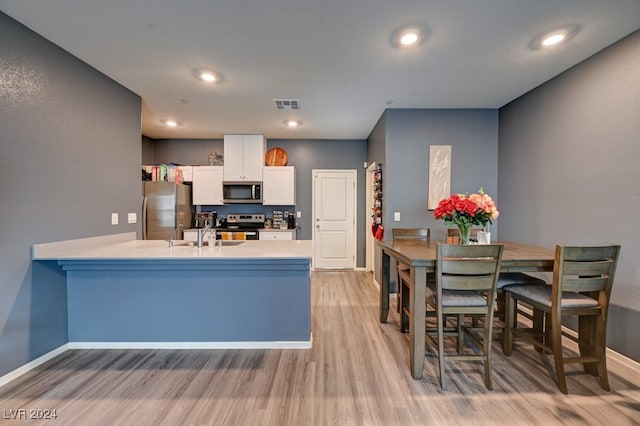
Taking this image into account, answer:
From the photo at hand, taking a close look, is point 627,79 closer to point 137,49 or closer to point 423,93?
point 423,93

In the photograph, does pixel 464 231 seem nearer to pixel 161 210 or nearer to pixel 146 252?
pixel 146 252

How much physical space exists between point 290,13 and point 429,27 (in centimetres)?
102

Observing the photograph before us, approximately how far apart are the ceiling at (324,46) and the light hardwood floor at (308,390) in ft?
8.52

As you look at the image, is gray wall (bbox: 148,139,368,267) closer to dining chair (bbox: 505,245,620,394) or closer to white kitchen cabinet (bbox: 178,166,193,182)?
white kitchen cabinet (bbox: 178,166,193,182)

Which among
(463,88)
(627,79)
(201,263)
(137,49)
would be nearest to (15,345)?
(201,263)

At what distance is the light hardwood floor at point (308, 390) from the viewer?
1.58m

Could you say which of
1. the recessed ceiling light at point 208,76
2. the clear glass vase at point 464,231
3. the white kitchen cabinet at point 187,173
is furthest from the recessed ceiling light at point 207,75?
the clear glass vase at point 464,231

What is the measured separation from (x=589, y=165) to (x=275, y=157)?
419cm

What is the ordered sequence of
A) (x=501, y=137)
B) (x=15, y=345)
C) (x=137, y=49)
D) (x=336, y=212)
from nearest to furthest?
(x=15, y=345) < (x=137, y=49) < (x=501, y=137) < (x=336, y=212)

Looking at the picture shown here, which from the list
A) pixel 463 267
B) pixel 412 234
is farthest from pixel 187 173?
pixel 463 267

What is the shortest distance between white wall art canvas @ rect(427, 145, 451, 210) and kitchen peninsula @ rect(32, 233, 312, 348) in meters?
2.21

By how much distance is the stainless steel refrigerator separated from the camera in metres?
3.54

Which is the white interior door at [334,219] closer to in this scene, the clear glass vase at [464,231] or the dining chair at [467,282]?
the clear glass vase at [464,231]

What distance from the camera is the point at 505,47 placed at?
7.16 ft
